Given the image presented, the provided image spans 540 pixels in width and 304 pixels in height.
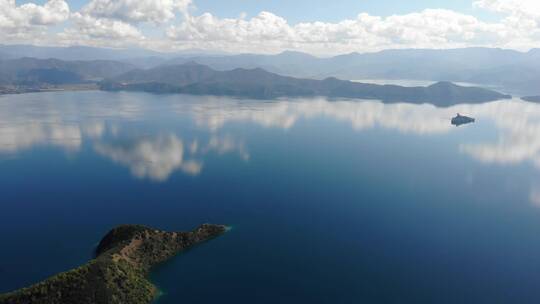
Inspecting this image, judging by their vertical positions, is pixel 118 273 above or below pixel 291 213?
above

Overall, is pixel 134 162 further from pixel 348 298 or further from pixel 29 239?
pixel 348 298

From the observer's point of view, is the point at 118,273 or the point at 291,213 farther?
the point at 291,213

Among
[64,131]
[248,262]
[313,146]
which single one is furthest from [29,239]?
[64,131]

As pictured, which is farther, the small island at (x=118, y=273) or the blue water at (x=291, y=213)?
the blue water at (x=291, y=213)

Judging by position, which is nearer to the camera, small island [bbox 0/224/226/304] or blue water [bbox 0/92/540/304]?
small island [bbox 0/224/226/304]
